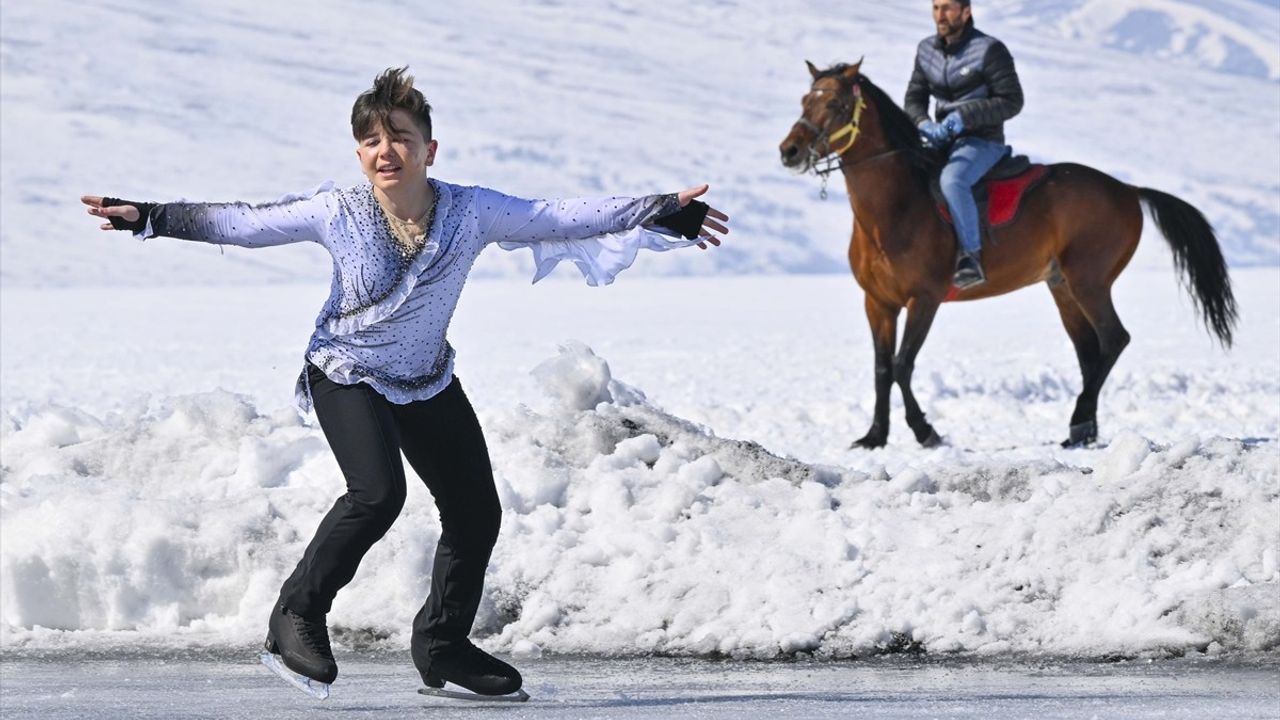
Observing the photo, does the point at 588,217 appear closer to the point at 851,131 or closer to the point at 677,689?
the point at 677,689

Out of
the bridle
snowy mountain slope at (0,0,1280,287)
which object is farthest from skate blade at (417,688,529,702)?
snowy mountain slope at (0,0,1280,287)

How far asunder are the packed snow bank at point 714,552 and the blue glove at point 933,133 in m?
4.17

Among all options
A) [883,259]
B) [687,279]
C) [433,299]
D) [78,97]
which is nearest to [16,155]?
[78,97]

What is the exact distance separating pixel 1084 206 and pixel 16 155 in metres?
58.2

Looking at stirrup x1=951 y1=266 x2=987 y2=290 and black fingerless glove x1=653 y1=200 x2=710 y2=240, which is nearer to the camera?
black fingerless glove x1=653 y1=200 x2=710 y2=240

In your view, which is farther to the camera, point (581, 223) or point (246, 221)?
Result: point (581, 223)

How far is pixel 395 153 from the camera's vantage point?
5.15 metres

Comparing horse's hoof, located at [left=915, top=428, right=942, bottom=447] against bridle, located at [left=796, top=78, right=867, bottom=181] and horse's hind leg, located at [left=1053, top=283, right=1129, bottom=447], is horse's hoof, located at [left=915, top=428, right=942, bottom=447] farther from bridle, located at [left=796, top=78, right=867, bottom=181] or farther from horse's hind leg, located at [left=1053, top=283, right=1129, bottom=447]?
bridle, located at [left=796, top=78, right=867, bottom=181]

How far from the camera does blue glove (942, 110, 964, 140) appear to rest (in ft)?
38.6

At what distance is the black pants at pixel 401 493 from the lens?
5.16 m

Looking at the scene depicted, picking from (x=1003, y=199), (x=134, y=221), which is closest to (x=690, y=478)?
(x=134, y=221)

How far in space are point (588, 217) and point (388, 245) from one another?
1.93 feet

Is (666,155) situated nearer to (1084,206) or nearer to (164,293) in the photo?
(164,293)

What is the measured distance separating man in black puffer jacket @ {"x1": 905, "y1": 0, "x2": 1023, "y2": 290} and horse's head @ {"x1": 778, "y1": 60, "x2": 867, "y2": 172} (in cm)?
49
